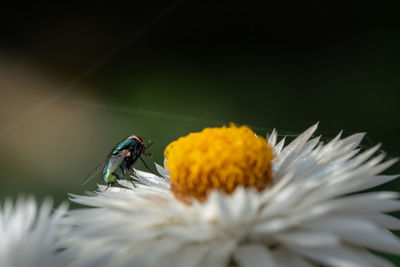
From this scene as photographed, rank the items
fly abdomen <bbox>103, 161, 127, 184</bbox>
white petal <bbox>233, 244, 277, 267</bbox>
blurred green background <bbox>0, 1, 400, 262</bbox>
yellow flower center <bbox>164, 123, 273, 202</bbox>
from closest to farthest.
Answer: white petal <bbox>233, 244, 277, 267</bbox>
yellow flower center <bbox>164, 123, 273, 202</bbox>
fly abdomen <bbox>103, 161, 127, 184</bbox>
blurred green background <bbox>0, 1, 400, 262</bbox>

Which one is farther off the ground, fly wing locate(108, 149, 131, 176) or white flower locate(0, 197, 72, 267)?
fly wing locate(108, 149, 131, 176)

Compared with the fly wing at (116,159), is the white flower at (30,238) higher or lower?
lower

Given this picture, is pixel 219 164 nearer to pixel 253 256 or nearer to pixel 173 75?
pixel 253 256

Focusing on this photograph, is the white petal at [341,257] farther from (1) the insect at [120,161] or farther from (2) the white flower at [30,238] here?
(1) the insect at [120,161]

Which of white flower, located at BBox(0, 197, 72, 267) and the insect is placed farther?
the insect

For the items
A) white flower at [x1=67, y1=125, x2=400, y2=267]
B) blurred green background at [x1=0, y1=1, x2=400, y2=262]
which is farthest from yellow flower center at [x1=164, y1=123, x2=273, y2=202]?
blurred green background at [x1=0, y1=1, x2=400, y2=262]

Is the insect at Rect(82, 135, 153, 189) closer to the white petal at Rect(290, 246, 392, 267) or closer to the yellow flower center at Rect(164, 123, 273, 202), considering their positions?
the yellow flower center at Rect(164, 123, 273, 202)

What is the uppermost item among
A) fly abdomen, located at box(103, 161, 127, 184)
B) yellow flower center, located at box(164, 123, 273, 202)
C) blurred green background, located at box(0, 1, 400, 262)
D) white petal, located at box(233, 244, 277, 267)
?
blurred green background, located at box(0, 1, 400, 262)

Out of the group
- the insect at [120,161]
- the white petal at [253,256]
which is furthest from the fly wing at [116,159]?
the white petal at [253,256]
